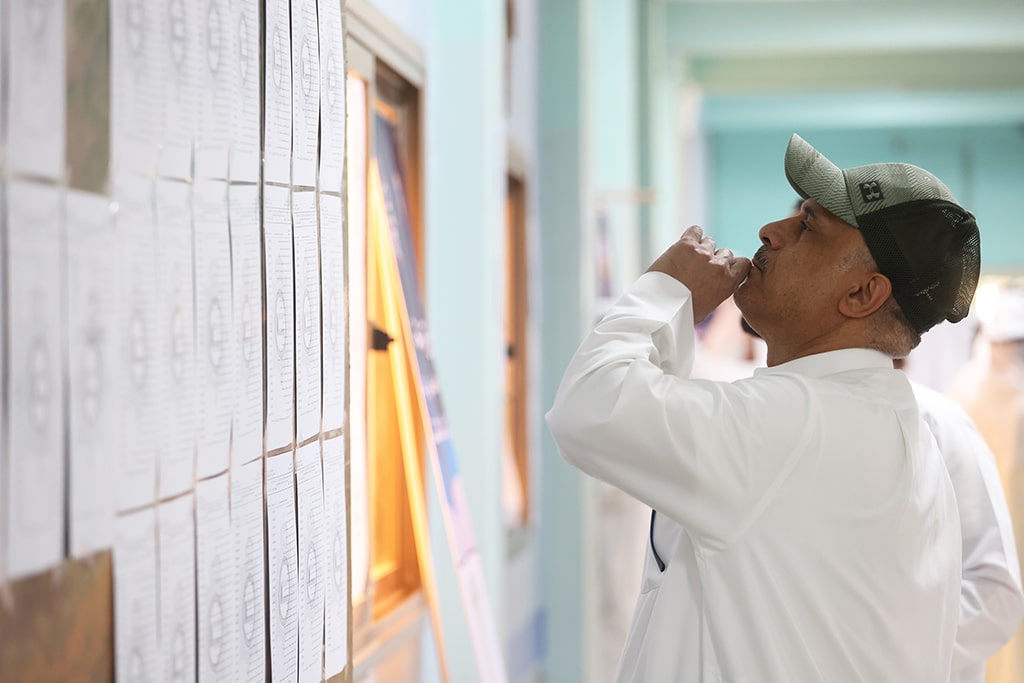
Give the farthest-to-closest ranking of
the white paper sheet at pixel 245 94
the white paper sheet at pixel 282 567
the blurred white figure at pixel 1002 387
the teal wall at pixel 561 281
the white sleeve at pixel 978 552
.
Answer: the teal wall at pixel 561 281 < the blurred white figure at pixel 1002 387 < the white sleeve at pixel 978 552 < the white paper sheet at pixel 282 567 < the white paper sheet at pixel 245 94

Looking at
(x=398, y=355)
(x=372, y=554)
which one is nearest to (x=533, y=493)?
(x=372, y=554)

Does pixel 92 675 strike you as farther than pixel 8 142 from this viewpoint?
Yes

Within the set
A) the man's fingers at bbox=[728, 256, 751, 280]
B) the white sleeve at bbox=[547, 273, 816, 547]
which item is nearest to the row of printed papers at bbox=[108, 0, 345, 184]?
the white sleeve at bbox=[547, 273, 816, 547]

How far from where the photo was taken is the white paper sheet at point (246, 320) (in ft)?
4.55

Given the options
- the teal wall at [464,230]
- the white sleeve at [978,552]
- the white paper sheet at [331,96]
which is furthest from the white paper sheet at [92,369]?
the teal wall at [464,230]

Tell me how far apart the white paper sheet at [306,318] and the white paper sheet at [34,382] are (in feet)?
1.75

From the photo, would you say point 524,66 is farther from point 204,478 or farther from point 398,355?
point 204,478

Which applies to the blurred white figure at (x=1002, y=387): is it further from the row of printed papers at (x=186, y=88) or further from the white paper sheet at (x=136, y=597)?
the white paper sheet at (x=136, y=597)

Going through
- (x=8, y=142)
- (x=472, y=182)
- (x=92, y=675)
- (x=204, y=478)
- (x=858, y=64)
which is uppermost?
(x=858, y=64)

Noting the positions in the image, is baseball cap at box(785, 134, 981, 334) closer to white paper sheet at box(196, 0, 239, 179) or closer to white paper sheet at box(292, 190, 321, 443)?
white paper sheet at box(292, 190, 321, 443)

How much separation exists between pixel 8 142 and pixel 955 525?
143 cm

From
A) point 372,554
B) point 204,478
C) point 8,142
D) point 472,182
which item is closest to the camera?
point 8,142

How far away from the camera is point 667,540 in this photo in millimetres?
1727

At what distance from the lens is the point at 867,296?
166 centimetres
